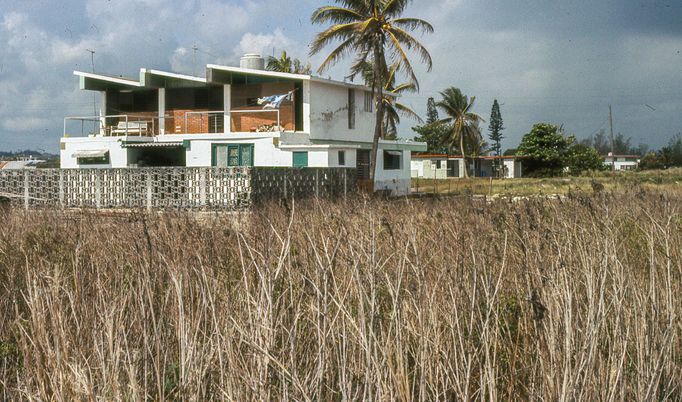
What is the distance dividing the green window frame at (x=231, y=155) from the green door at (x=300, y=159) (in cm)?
184

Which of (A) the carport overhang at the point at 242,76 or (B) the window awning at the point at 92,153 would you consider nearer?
(A) the carport overhang at the point at 242,76

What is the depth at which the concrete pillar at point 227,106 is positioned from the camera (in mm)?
34125

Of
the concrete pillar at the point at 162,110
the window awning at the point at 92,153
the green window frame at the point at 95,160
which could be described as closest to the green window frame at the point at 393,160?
the concrete pillar at the point at 162,110

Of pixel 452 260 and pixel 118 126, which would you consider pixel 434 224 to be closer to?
pixel 452 260

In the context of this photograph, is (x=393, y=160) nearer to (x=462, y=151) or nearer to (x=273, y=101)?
(x=273, y=101)

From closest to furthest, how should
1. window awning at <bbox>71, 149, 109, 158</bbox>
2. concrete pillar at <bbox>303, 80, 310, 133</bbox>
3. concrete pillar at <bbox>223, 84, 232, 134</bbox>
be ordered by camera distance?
concrete pillar at <bbox>303, 80, 310, 133</bbox>
concrete pillar at <bbox>223, 84, 232, 134</bbox>
window awning at <bbox>71, 149, 109, 158</bbox>

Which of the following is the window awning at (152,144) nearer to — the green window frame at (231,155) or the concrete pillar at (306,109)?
the green window frame at (231,155)

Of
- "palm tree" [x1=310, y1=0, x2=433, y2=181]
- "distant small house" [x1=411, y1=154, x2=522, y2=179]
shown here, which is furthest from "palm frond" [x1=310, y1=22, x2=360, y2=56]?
"distant small house" [x1=411, y1=154, x2=522, y2=179]

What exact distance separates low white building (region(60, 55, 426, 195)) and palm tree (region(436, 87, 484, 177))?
3898 cm

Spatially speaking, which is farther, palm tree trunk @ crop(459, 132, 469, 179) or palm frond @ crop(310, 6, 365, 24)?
palm tree trunk @ crop(459, 132, 469, 179)

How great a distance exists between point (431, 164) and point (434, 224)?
64.2m

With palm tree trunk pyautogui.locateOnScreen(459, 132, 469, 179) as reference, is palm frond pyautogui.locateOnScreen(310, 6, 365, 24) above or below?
above

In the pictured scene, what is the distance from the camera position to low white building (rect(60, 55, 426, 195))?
3253 cm

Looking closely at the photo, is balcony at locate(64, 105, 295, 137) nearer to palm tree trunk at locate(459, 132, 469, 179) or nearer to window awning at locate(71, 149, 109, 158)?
window awning at locate(71, 149, 109, 158)
